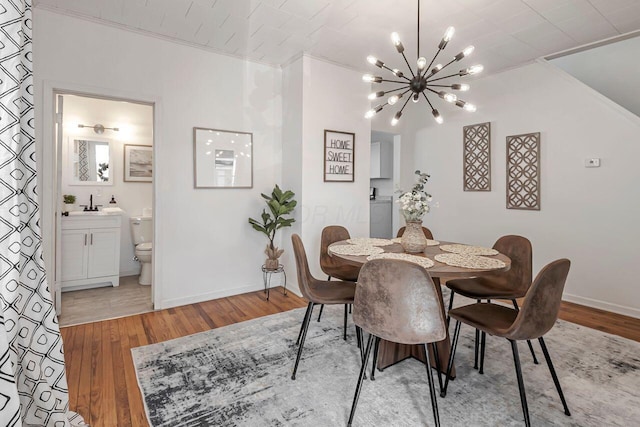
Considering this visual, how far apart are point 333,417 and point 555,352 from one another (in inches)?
72.3

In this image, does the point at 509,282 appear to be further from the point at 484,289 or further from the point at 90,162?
the point at 90,162

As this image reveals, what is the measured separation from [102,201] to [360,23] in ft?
13.0

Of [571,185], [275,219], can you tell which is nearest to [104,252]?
[275,219]

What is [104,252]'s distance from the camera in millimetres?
3922

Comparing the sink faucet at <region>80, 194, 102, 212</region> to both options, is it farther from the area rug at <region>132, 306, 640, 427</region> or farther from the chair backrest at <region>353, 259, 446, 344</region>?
the chair backrest at <region>353, 259, 446, 344</region>

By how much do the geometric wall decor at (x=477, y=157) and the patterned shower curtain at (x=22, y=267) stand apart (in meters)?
4.43

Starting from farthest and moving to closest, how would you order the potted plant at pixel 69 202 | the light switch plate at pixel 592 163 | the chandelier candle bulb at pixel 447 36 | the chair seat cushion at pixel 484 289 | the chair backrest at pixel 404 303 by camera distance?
the potted plant at pixel 69 202
the light switch plate at pixel 592 163
the chair seat cushion at pixel 484 289
the chandelier candle bulb at pixel 447 36
the chair backrest at pixel 404 303

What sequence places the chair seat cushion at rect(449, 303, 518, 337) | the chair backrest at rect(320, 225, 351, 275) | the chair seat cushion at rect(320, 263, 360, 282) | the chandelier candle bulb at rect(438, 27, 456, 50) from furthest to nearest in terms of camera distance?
the chair backrest at rect(320, 225, 351, 275) < the chair seat cushion at rect(320, 263, 360, 282) < the chandelier candle bulb at rect(438, 27, 456, 50) < the chair seat cushion at rect(449, 303, 518, 337)

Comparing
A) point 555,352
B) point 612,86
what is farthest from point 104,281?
point 612,86

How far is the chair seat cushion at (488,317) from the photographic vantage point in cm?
171

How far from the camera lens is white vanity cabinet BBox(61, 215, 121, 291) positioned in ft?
12.2

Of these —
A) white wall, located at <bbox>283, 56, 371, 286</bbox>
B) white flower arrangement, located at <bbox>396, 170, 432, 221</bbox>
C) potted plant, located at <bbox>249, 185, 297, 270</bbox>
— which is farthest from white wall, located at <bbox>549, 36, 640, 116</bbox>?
potted plant, located at <bbox>249, 185, 297, 270</bbox>

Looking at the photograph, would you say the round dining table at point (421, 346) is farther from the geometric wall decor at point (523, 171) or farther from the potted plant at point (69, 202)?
the potted plant at point (69, 202)

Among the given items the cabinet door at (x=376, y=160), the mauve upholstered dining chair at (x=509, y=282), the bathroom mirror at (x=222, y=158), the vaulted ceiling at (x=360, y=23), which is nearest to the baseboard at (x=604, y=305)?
the mauve upholstered dining chair at (x=509, y=282)
